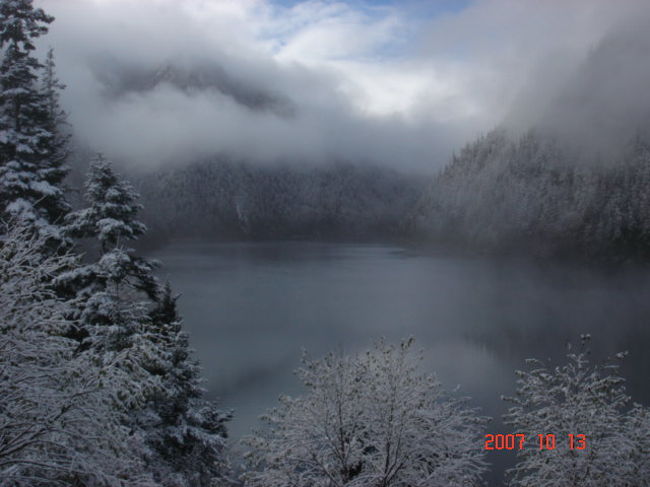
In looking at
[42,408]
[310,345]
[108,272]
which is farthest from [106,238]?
[310,345]

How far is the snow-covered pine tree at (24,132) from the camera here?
1135cm

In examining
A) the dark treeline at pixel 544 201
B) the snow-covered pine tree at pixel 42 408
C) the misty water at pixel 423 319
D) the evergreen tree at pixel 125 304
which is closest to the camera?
Result: the snow-covered pine tree at pixel 42 408

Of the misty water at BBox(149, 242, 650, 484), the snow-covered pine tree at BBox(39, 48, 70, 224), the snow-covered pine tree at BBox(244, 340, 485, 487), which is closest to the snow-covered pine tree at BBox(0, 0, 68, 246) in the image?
the snow-covered pine tree at BBox(39, 48, 70, 224)

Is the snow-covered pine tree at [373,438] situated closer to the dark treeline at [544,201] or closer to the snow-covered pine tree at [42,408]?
the snow-covered pine tree at [42,408]

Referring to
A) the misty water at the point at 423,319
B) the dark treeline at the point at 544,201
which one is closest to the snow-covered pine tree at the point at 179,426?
the misty water at the point at 423,319

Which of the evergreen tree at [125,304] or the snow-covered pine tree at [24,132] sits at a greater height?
the snow-covered pine tree at [24,132]

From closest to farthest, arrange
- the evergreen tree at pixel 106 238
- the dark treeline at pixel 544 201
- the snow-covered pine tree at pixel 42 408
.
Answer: the snow-covered pine tree at pixel 42 408 < the evergreen tree at pixel 106 238 < the dark treeline at pixel 544 201

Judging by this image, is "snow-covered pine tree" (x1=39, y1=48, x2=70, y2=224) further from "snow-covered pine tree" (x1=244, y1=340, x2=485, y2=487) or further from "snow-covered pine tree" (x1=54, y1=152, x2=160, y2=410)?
"snow-covered pine tree" (x1=244, y1=340, x2=485, y2=487)

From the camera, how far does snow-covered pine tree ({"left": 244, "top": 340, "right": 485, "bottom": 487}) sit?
37.1 feet

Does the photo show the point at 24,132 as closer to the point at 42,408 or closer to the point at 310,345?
the point at 42,408

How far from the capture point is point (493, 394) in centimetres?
3328

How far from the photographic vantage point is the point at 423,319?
58594 mm

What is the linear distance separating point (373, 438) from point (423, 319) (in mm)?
48600

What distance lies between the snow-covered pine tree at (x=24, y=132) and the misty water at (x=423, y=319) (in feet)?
48.6
